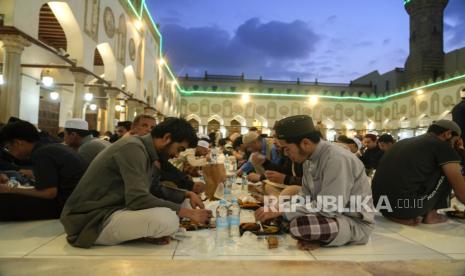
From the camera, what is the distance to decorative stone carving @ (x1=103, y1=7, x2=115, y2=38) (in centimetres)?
1037

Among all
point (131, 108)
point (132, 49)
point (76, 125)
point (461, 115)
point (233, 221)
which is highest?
point (132, 49)

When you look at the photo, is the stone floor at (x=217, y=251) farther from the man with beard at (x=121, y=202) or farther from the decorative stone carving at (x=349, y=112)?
the decorative stone carving at (x=349, y=112)

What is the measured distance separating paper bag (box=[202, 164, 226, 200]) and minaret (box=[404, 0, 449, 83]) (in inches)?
978

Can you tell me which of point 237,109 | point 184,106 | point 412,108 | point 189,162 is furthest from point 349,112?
point 189,162

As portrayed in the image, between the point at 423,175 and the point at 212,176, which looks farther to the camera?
the point at 212,176

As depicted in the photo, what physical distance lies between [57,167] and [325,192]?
218 cm

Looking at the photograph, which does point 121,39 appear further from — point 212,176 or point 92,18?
point 212,176

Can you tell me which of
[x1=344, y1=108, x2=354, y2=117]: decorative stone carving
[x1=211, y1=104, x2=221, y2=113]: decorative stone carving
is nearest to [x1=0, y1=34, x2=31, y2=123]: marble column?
[x1=211, y1=104, x2=221, y2=113]: decorative stone carving

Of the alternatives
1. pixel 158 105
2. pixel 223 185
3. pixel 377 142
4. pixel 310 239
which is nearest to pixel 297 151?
pixel 310 239

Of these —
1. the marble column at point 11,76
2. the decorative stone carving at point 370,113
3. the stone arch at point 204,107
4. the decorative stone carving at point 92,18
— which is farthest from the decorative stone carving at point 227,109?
the marble column at point 11,76

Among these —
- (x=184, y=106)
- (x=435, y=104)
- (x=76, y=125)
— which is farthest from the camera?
(x=184, y=106)

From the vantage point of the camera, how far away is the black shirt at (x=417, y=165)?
3.34 metres

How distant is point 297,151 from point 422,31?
2727 centimetres

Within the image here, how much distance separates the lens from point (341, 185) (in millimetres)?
2514
